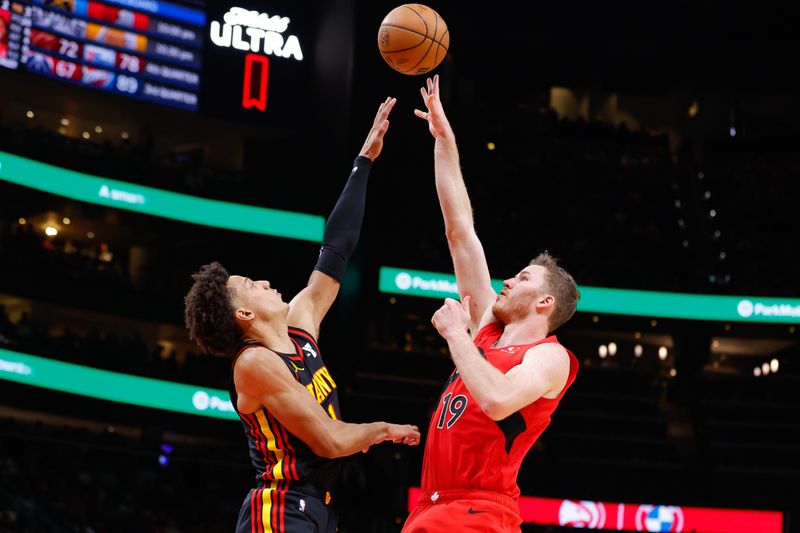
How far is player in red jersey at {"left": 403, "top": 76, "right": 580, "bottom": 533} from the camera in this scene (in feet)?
14.5

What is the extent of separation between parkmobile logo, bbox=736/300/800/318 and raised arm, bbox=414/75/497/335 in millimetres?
16854

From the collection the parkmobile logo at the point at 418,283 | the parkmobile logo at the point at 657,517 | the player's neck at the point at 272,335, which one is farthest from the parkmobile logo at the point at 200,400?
the player's neck at the point at 272,335

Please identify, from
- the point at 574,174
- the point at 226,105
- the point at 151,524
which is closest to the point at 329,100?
the point at 226,105

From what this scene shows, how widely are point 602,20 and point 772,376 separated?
9719mm

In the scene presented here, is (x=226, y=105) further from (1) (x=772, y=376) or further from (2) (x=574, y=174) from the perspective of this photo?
(1) (x=772, y=376)

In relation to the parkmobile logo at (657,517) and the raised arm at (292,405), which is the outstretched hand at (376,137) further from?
the parkmobile logo at (657,517)

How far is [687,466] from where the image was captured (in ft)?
64.6

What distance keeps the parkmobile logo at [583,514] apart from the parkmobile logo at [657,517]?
66cm

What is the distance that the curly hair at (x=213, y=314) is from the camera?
4918 mm

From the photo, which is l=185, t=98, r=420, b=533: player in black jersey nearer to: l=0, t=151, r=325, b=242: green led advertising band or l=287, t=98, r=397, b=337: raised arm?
l=287, t=98, r=397, b=337: raised arm

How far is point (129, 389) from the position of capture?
19891mm

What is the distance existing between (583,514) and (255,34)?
11448 mm

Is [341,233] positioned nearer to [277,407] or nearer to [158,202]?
[277,407]

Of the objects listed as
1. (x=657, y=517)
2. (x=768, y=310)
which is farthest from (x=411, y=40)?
A: (x=768, y=310)
